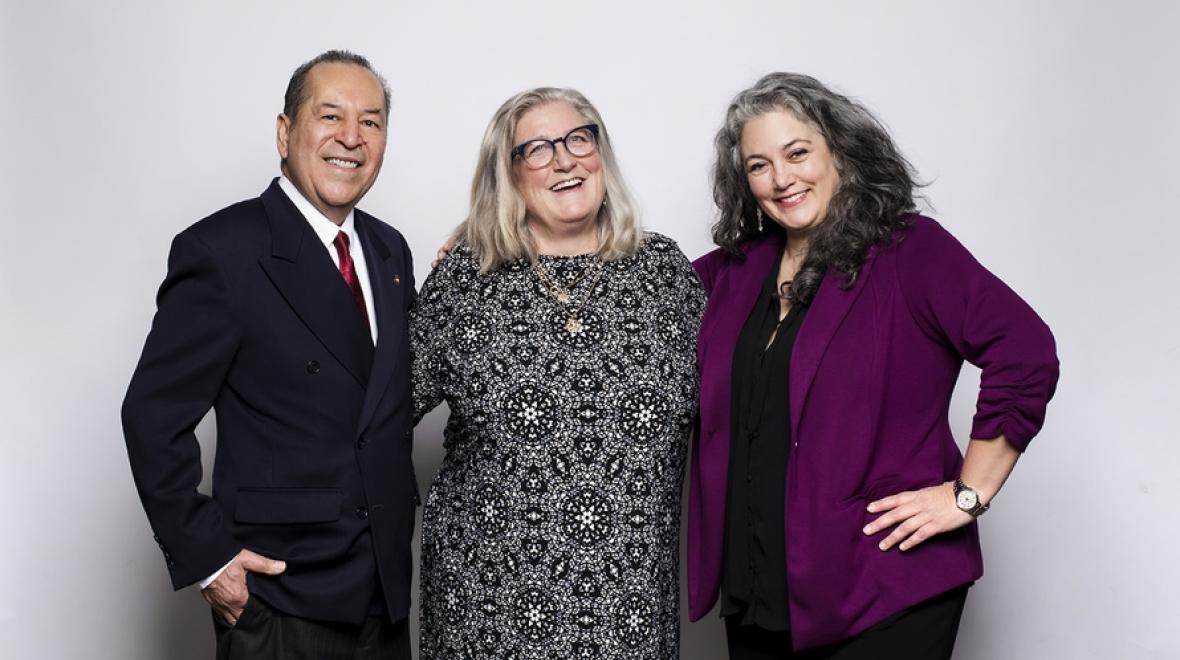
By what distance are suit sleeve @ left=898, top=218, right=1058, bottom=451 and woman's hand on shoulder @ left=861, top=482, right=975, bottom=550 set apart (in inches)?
6.7

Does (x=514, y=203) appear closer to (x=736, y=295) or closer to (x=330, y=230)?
(x=330, y=230)

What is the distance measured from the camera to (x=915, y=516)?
7.86 feet

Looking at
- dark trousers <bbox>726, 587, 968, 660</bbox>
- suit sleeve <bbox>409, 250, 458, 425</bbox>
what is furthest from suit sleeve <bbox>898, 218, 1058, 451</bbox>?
suit sleeve <bbox>409, 250, 458, 425</bbox>

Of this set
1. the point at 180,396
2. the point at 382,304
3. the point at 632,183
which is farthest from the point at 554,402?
the point at 632,183

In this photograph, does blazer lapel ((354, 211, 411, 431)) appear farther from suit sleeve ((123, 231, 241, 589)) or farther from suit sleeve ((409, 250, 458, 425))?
suit sleeve ((123, 231, 241, 589))

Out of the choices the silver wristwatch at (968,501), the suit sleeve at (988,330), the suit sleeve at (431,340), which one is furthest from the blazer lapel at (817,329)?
the suit sleeve at (431,340)

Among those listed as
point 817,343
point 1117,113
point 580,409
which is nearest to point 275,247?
point 580,409

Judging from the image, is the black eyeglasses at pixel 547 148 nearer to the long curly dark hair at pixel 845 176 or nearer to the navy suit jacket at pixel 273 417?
the long curly dark hair at pixel 845 176

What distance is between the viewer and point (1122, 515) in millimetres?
3678

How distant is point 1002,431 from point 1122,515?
158 centimetres

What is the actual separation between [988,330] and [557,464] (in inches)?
37.7

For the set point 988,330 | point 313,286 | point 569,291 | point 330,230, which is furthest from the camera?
point 569,291

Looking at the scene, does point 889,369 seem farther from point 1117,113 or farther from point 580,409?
point 1117,113

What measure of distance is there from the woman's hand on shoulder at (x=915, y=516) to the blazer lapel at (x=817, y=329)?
25cm
